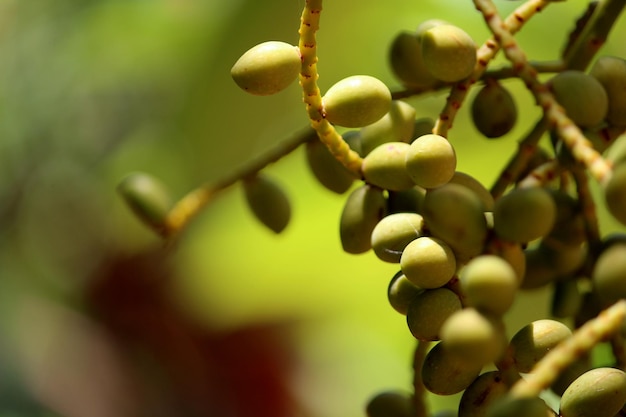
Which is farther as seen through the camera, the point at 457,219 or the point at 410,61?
the point at 410,61

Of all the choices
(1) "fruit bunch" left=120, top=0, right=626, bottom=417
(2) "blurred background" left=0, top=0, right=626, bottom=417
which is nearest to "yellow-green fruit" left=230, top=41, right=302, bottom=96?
(1) "fruit bunch" left=120, top=0, right=626, bottom=417

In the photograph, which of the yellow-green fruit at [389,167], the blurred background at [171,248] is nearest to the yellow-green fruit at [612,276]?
the yellow-green fruit at [389,167]

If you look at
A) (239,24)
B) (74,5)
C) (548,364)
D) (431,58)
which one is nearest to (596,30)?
(431,58)

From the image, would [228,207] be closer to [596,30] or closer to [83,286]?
[83,286]

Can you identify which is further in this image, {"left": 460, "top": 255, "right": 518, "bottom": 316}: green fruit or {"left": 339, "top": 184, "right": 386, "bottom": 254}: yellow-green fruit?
{"left": 339, "top": 184, "right": 386, "bottom": 254}: yellow-green fruit

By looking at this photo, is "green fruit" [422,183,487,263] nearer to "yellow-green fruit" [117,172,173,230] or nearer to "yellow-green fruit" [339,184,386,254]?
"yellow-green fruit" [339,184,386,254]

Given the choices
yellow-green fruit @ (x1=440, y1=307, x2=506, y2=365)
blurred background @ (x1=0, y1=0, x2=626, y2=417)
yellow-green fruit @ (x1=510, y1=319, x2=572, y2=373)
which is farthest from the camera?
blurred background @ (x1=0, y1=0, x2=626, y2=417)

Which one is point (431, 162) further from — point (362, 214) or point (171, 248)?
point (171, 248)

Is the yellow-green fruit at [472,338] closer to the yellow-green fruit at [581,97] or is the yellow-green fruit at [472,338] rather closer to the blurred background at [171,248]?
the yellow-green fruit at [581,97]

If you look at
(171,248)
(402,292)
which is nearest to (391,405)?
(402,292)
